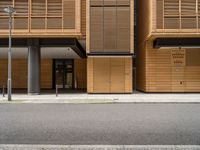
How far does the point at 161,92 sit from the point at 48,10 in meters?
12.1

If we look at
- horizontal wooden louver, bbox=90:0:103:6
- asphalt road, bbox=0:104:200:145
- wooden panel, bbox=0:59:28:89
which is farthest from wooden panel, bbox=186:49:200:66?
asphalt road, bbox=0:104:200:145

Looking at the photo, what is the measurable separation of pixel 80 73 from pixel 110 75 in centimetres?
1016

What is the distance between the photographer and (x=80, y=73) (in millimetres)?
41656

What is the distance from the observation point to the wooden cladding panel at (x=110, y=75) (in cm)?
3189

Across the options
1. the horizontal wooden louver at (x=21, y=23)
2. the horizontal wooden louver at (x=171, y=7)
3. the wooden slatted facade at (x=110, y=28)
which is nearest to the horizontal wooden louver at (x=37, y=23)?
the horizontal wooden louver at (x=21, y=23)

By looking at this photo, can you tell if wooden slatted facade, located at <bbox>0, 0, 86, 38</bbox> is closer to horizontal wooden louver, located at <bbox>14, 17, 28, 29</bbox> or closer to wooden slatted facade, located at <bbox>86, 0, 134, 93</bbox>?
horizontal wooden louver, located at <bbox>14, 17, 28, 29</bbox>

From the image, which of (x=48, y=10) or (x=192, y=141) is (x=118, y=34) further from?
(x=192, y=141)

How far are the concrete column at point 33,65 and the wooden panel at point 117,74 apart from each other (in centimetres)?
642

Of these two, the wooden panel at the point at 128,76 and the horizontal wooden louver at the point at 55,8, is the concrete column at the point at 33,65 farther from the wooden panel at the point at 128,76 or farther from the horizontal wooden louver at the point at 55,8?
the wooden panel at the point at 128,76

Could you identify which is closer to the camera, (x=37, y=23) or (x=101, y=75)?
(x=37, y=23)

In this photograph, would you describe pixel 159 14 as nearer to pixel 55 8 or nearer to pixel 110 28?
pixel 110 28

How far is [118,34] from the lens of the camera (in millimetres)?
31219

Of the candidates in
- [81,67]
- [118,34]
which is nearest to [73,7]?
[118,34]

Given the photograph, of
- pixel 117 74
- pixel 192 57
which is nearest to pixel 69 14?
pixel 117 74
